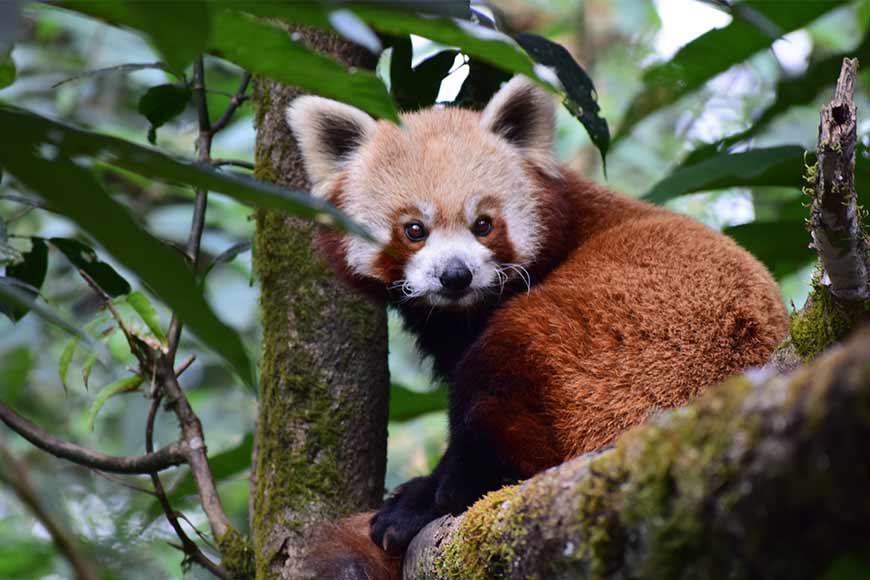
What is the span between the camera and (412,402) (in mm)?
4016

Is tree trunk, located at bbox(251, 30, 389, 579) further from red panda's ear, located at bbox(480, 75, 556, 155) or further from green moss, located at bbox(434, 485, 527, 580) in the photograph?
green moss, located at bbox(434, 485, 527, 580)

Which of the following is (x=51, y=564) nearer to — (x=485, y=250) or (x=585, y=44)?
(x=485, y=250)

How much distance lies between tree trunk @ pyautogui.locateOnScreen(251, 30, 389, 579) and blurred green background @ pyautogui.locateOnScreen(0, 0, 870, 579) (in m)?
0.32

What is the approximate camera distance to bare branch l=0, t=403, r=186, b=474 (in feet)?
10.2

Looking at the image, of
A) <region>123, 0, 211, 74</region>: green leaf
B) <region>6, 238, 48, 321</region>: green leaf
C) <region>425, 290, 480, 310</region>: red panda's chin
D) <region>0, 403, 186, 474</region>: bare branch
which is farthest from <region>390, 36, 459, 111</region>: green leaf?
<region>123, 0, 211, 74</region>: green leaf

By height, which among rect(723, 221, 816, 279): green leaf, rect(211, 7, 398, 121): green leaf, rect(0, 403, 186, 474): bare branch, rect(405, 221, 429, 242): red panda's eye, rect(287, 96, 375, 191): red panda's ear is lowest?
rect(0, 403, 186, 474): bare branch

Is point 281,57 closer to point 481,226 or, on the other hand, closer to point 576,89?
point 576,89

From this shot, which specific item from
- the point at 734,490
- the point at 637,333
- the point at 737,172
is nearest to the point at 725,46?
the point at 737,172

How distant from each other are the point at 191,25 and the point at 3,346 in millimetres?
3077

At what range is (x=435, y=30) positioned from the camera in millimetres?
1718

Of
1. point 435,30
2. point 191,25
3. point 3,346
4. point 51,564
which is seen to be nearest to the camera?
point 191,25

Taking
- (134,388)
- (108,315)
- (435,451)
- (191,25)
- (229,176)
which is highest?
(191,25)

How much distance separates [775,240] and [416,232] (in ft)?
5.24

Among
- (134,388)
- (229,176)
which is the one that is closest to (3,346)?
(134,388)
